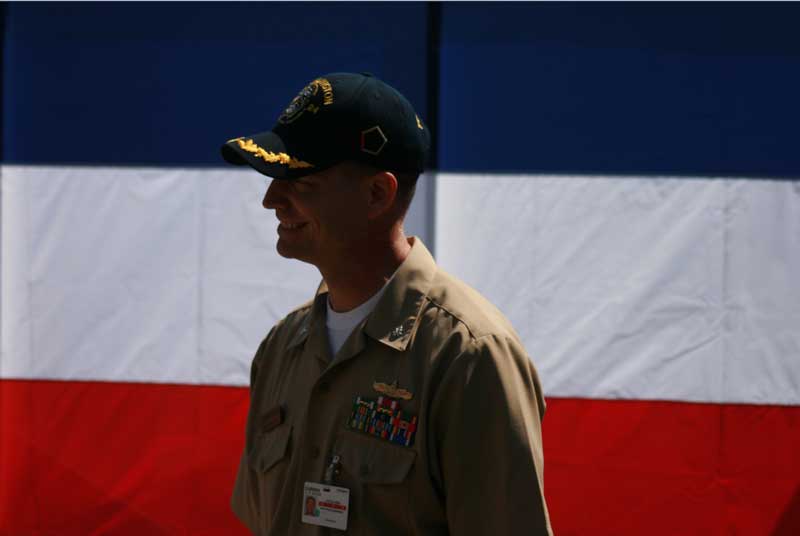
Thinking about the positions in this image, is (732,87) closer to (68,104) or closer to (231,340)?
(231,340)

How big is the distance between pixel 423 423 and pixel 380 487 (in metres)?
0.11

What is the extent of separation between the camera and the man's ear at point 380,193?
1.24 m

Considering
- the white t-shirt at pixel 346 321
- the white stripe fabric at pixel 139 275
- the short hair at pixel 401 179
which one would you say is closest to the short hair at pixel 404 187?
the short hair at pixel 401 179

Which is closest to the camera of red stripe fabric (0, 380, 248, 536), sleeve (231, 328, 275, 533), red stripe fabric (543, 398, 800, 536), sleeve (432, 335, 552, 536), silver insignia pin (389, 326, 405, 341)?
sleeve (432, 335, 552, 536)

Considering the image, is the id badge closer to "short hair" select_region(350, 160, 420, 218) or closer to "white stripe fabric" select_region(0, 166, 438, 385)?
"short hair" select_region(350, 160, 420, 218)

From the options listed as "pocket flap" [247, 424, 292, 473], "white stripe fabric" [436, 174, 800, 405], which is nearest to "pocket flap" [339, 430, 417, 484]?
"pocket flap" [247, 424, 292, 473]

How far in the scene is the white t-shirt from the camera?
1276 mm

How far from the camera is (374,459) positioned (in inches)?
45.4

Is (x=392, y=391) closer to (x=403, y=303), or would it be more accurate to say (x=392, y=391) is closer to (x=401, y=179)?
(x=403, y=303)

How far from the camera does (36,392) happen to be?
2598mm

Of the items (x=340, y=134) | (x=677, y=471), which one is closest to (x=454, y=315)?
(x=340, y=134)

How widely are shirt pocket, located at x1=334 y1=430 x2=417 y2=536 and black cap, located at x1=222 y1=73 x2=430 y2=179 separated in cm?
39

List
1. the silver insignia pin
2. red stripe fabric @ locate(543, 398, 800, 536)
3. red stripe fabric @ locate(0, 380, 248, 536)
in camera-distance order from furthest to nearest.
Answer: red stripe fabric @ locate(0, 380, 248, 536) < red stripe fabric @ locate(543, 398, 800, 536) < the silver insignia pin

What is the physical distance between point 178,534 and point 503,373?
5.81ft
